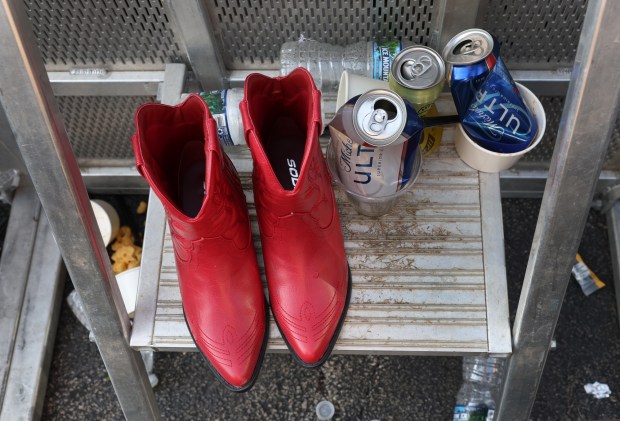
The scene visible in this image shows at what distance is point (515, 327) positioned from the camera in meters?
1.08

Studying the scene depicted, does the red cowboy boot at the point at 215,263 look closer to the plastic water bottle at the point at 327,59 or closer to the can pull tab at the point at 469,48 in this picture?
the plastic water bottle at the point at 327,59

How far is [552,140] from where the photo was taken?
1636mm

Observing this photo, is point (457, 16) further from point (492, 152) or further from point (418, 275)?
point (418, 275)

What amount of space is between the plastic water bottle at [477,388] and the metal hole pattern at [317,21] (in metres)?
0.84

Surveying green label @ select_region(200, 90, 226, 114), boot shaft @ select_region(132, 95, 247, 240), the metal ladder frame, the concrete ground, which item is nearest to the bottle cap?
the concrete ground

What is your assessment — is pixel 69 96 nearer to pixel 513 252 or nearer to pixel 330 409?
pixel 330 409

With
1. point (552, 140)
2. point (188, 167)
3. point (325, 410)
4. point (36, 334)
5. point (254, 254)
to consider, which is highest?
point (188, 167)

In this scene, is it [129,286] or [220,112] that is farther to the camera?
[129,286]

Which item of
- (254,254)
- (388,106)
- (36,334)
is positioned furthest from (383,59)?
(36,334)

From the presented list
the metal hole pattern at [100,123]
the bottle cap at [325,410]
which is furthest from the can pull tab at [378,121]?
the bottle cap at [325,410]

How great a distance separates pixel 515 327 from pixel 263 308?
45 centimetres

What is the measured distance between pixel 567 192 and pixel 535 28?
23.3 inches

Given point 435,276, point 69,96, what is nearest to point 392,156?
point 435,276

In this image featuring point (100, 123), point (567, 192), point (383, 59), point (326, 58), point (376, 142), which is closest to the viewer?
point (567, 192)
